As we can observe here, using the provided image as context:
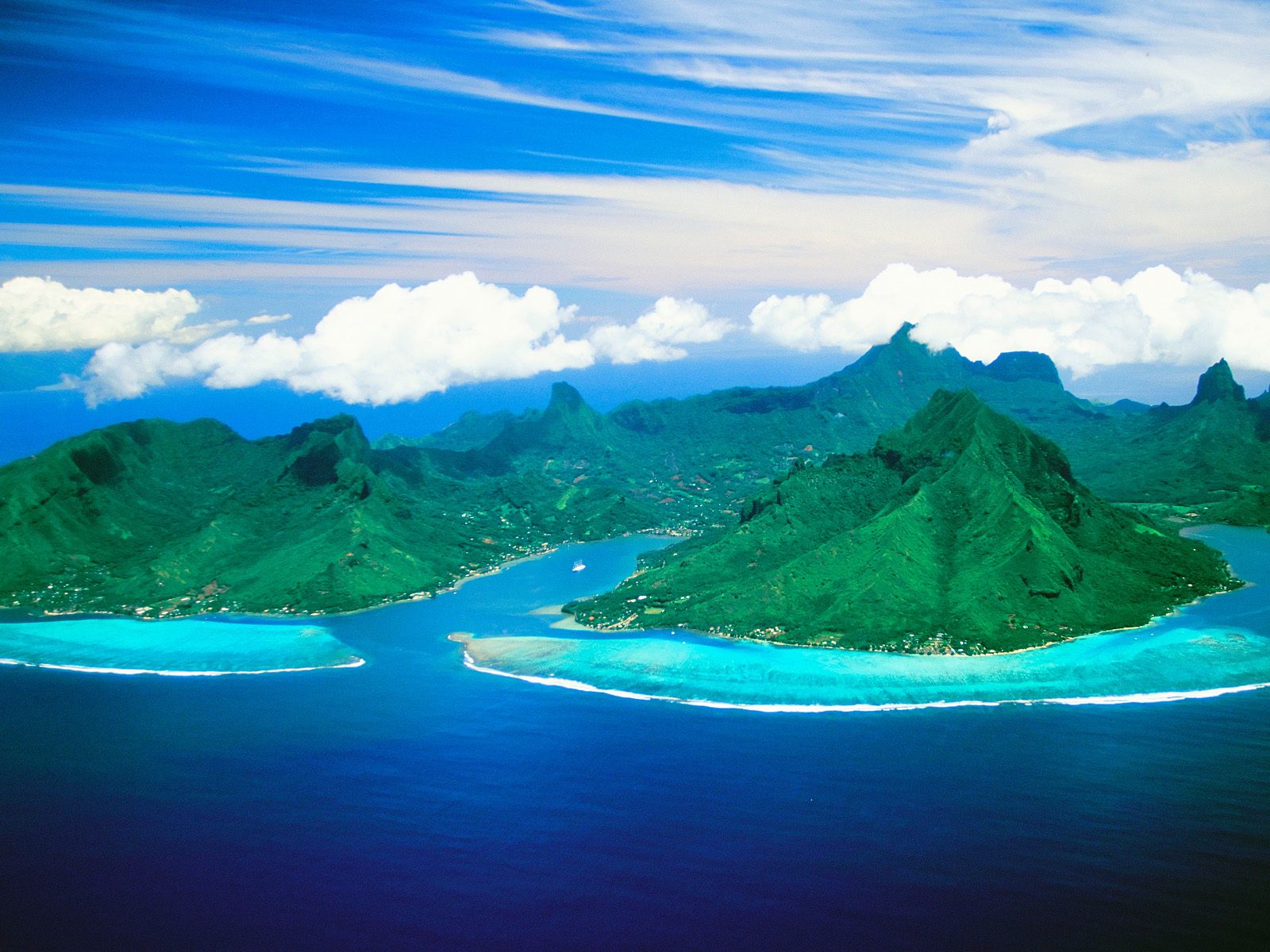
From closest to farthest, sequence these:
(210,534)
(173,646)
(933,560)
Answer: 1. (173,646)
2. (933,560)
3. (210,534)

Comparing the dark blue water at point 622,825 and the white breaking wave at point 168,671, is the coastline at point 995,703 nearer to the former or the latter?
the dark blue water at point 622,825

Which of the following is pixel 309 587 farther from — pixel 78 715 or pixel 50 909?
pixel 50 909

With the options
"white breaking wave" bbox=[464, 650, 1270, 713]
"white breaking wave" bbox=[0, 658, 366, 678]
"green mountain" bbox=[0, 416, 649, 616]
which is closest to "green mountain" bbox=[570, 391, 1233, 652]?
"white breaking wave" bbox=[464, 650, 1270, 713]

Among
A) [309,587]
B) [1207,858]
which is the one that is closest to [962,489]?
[1207,858]

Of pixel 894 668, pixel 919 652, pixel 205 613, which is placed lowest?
pixel 894 668

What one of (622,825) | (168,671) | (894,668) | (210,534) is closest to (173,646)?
(168,671)

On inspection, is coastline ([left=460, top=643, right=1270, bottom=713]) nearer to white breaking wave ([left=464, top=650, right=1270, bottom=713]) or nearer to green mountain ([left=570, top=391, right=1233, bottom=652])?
white breaking wave ([left=464, top=650, right=1270, bottom=713])

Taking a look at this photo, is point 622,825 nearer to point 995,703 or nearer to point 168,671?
point 995,703
